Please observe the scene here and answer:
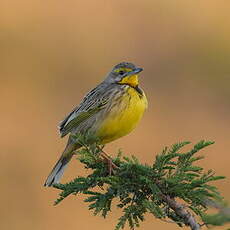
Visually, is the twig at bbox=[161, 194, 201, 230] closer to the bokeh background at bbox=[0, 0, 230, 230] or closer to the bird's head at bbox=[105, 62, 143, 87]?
the bird's head at bbox=[105, 62, 143, 87]

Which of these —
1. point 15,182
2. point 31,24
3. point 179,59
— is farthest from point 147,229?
point 31,24

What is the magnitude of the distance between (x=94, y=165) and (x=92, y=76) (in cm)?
1192

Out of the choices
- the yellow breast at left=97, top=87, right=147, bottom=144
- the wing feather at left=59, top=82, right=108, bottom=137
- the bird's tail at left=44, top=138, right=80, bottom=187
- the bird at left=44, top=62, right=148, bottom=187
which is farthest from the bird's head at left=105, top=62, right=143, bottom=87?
the bird's tail at left=44, top=138, right=80, bottom=187

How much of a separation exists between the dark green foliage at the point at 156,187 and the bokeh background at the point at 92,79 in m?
6.29

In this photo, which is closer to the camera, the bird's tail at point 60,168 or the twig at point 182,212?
the twig at point 182,212

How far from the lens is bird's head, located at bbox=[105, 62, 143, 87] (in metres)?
6.54

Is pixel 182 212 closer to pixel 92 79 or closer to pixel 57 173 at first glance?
pixel 57 173

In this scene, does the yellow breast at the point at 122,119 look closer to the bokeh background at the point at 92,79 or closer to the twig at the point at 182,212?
the twig at the point at 182,212

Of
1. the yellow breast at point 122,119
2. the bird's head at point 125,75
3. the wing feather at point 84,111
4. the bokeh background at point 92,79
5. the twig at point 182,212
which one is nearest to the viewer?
the twig at point 182,212

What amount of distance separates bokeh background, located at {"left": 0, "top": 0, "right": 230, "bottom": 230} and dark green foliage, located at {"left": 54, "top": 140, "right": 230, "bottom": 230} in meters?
6.29

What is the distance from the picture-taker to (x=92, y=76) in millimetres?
16484

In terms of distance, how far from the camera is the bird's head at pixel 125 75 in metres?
6.54

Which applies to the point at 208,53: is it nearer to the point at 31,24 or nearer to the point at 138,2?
the point at 138,2

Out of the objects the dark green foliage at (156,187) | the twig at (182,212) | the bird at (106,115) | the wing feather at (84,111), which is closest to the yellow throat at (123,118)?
the bird at (106,115)
